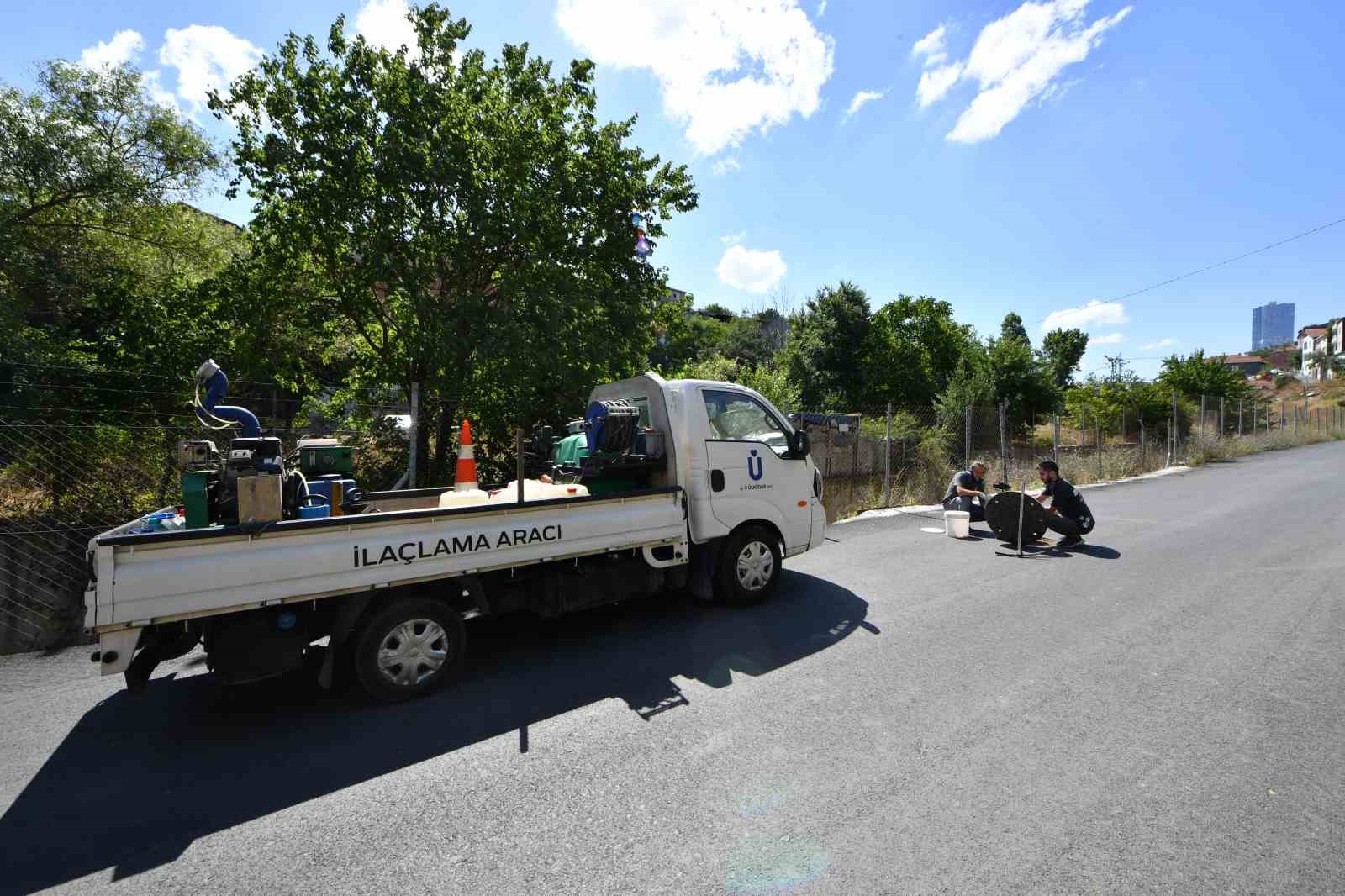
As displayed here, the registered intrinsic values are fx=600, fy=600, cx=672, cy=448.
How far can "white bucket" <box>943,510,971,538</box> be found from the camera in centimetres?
841

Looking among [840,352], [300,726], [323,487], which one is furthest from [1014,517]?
[840,352]

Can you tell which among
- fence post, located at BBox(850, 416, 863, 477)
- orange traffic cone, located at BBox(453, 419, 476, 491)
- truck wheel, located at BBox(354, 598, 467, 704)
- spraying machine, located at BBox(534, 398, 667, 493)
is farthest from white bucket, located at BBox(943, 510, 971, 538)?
truck wheel, located at BBox(354, 598, 467, 704)

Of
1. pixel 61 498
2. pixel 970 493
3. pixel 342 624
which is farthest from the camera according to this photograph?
pixel 970 493

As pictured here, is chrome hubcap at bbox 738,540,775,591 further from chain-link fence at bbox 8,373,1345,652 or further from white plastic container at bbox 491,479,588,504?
chain-link fence at bbox 8,373,1345,652

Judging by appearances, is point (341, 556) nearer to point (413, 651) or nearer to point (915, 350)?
point (413, 651)

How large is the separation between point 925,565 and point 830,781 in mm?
4697

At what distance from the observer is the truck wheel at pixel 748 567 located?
17.8 ft

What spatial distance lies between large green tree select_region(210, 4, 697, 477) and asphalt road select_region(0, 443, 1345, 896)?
14.4ft

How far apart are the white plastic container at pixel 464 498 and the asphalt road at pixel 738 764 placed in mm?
1110

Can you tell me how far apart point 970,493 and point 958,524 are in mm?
792

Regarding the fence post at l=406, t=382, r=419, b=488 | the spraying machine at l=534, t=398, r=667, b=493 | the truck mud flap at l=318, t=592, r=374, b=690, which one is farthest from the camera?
the fence post at l=406, t=382, r=419, b=488

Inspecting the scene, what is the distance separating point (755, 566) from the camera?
559 cm

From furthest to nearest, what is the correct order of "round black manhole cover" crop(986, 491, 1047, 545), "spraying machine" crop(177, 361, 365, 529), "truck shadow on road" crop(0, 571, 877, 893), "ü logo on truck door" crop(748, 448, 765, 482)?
"round black manhole cover" crop(986, 491, 1047, 545)
"ü logo on truck door" crop(748, 448, 765, 482)
"spraying machine" crop(177, 361, 365, 529)
"truck shadow on road" crop(0, 571, 877, 893)

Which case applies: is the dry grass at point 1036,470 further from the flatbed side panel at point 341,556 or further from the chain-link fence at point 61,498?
the chain-link fence at point 61,498
